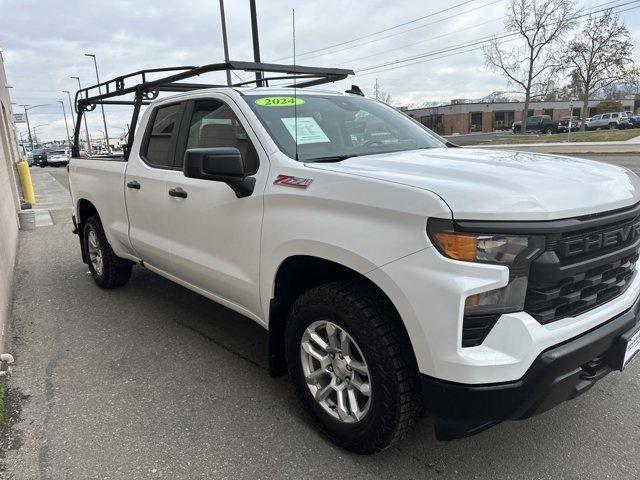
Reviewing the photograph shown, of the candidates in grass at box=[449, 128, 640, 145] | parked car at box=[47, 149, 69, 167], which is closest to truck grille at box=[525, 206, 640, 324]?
grass at box=[449, 128, 640, 145]

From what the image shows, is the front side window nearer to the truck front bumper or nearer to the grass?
the truck front bumper

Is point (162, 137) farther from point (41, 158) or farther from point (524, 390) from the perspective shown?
point (41, 158)

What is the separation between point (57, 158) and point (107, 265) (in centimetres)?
4309

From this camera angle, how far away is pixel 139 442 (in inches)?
111

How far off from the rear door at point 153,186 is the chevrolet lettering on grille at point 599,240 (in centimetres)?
272

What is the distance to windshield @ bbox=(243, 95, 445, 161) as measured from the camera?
10.00 feet

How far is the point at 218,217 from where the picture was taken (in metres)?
3.22

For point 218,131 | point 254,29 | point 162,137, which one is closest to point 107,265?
point 162,137

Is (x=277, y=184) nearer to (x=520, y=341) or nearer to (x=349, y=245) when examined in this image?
(x=349, y=245)

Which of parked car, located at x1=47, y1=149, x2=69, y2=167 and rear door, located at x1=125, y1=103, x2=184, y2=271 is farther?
parked car, located at x1=47, y1=149, x2=69, y2=167

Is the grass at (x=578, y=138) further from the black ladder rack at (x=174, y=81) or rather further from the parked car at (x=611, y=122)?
the black ladder rack at (x=174, y=81)

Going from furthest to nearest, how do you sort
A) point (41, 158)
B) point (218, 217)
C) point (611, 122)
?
point (611, 122) < point (41, 158) < point (218, 217)

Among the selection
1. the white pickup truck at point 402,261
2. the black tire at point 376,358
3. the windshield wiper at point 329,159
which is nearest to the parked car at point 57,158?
the white pickup truck at point 402,261

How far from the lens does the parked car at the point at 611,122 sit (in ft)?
160
